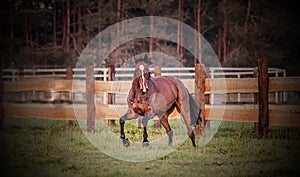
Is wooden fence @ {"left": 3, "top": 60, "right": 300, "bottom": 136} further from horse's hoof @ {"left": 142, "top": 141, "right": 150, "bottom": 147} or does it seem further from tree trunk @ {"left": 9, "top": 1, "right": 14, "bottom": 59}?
tree trunk @ {"left": 9, "top": 1, "right": 14, "bottom": 59}

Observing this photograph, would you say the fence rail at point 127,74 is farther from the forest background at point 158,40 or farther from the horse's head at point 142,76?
the horse's head at point 142,76

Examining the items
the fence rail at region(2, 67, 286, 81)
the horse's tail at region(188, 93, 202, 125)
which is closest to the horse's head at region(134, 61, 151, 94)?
the horse's tail at region(188, 93, 202, 125)

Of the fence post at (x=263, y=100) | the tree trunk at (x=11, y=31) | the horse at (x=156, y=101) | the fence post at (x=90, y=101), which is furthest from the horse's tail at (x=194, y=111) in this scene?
the tree trunk at (x=11, y=31)

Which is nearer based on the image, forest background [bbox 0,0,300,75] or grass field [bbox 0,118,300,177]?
grass field [bbox 0,118,300,177]

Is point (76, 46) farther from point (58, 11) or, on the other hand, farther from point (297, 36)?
point (297, 36)

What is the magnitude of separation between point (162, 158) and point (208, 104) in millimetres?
3596

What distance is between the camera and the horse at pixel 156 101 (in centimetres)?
883

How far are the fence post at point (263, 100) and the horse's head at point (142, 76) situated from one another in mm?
2680

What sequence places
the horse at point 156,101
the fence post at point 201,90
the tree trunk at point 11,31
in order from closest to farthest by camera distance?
the horse at point 156,101
the fence post at point 201,90
the tree trunk at point 11,31

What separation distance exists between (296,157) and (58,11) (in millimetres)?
32441

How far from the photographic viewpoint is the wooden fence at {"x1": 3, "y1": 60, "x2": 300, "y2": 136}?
10.0 metres

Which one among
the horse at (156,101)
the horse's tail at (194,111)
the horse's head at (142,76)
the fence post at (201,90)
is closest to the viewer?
the horse's head at (142,76)

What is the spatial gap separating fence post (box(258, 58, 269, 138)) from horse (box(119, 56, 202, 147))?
4.16 ft

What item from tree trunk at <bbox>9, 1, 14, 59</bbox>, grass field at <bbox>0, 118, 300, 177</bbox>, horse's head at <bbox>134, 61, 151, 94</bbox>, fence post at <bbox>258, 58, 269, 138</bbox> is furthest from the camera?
tree trunk at <bbox>9, 1, 14, 59</bbox>
